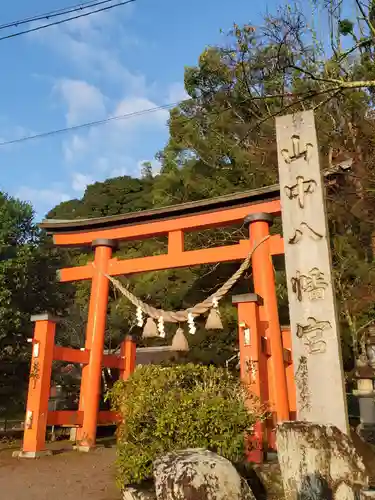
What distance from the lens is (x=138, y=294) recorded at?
54.0 feet

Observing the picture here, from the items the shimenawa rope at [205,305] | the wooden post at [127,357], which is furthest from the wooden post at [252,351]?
the wooden post at [127,357]

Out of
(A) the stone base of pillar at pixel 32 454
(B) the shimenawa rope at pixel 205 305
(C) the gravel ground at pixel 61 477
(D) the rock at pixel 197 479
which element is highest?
(B) the shimenawa rope at pixel 205 305

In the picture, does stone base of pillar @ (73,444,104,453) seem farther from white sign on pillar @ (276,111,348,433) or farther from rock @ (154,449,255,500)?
white sign on pillar @ (276,111,348,433)

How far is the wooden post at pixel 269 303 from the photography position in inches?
319

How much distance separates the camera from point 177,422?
5.48m

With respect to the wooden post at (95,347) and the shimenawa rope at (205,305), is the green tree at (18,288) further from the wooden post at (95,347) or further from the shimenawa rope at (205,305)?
the shimenawa rope at (205,305)

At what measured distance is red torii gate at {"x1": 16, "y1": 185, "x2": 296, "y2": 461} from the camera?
8.09m

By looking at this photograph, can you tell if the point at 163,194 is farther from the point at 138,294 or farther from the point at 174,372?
the point at 174,372

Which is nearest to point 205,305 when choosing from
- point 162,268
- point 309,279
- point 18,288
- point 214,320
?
point 214,320

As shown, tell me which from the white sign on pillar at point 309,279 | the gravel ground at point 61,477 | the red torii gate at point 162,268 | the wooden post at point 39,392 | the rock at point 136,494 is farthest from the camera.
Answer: the wooden post at point 39,392

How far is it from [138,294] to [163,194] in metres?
4.67

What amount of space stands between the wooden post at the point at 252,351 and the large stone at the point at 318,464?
275 cm

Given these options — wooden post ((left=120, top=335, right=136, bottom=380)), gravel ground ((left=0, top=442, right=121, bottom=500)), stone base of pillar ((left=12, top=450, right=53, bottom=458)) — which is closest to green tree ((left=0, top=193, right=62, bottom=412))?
wooden post ((left=120, top=335, right=136, bottom=380))

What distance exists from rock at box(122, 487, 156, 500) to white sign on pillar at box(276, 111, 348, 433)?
1.88 meters
